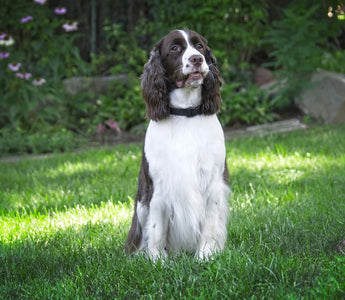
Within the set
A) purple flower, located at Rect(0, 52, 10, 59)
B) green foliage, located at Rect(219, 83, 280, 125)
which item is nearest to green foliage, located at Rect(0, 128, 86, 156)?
purple flower, located at Rect(0, 52, 10, 59)

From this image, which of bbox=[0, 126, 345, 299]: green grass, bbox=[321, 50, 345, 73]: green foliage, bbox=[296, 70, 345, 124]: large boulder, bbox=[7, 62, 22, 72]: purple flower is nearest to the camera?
bbox=[0, 126, 345, 299]: green grass

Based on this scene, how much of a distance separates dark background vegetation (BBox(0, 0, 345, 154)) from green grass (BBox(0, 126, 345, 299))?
162 centimetres

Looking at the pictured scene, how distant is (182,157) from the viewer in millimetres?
3102

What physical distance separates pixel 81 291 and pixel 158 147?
0.91 metres

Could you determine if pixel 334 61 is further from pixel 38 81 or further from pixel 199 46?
pixel 199 46

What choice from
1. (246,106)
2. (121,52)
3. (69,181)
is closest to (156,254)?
(69,181)

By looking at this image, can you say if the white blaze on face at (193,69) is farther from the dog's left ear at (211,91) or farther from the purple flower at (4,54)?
the purple flower at (4,54)

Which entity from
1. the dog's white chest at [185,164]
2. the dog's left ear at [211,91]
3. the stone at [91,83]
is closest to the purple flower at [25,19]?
the stone at [91,83]

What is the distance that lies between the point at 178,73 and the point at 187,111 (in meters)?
0.23

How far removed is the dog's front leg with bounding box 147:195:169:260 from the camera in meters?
3.24

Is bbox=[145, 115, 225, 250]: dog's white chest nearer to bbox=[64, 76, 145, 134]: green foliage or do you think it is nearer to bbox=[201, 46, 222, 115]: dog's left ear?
bbox=[201, 46, 222, 115]: dog's left ear

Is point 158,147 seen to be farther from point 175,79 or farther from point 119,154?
point 119,154

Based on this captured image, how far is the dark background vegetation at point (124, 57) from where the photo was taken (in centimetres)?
791

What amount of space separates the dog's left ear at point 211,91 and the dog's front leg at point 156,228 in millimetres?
622
